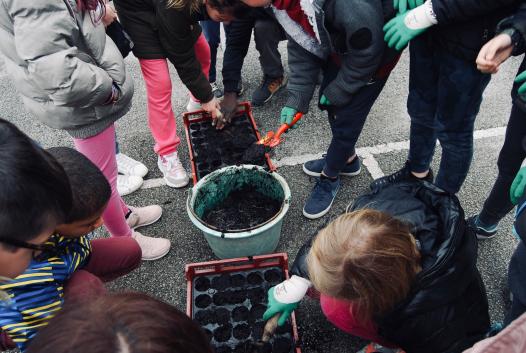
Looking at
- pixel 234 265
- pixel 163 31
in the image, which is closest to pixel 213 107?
pixel 163 31

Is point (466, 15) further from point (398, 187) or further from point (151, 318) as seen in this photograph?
point (151, 318)

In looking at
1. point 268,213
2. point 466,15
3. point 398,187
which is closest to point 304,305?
point 268,213

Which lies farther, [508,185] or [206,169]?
[206,169]

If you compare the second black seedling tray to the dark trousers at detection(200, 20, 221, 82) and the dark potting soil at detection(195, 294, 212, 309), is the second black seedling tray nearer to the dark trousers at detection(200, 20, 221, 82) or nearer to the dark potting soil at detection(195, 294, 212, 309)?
the dark potting soil at detection(195, 294, 212, 309)

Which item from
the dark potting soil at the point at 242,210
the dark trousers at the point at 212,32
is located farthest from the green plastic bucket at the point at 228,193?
the dark trousers at the point at 212,32

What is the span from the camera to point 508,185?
6.04ft

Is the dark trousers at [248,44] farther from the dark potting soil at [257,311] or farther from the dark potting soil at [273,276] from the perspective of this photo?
the dark potting soil at [257,311]

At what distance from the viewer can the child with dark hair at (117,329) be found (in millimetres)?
679

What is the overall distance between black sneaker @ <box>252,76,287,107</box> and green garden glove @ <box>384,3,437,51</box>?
4.83 ft

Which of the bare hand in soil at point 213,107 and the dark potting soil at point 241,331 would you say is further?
the bare hand in soil at point 213,107

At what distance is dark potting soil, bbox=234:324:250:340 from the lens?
1754mm

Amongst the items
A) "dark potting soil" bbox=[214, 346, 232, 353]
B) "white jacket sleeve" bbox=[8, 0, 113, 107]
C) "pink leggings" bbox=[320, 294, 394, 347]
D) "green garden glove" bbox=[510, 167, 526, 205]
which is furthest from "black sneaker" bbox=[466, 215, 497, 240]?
"white jacket sleeve" bbox=[8, 0, 113, 107]

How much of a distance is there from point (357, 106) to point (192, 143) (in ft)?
3.73

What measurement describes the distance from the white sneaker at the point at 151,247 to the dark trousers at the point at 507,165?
1652mm
